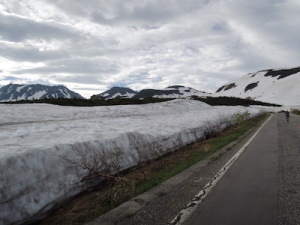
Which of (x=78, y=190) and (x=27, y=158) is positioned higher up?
(x=27, y=158)

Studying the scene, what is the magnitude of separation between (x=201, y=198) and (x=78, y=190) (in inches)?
111

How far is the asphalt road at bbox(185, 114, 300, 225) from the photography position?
4.25 m

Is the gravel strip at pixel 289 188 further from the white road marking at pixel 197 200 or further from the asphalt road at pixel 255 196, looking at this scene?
the white road marking at pixel 197 200

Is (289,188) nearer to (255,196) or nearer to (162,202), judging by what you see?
(255,196)

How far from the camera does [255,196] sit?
17.3 feet

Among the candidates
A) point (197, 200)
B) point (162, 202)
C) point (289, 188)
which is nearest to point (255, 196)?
point (289, 188)

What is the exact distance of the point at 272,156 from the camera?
368 inches

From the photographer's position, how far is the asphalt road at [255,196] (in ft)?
13.9

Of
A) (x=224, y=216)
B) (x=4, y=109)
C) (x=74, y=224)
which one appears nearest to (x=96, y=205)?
(x=74, y=224)

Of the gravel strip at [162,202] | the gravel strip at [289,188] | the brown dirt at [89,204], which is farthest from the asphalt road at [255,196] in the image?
the brown dirt at [89,204]

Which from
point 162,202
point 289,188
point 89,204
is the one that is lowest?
point 89,204

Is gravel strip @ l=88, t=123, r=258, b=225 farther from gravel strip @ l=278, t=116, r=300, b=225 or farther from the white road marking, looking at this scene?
gravel strip @ l=278, t=116, r=300, b=225

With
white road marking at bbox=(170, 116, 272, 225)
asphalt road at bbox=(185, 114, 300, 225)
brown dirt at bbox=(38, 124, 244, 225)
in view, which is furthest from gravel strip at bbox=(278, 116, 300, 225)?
brown dirt at bbox=(38, 124, 244, 225)

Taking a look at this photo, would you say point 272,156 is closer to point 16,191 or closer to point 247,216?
point 247,216
